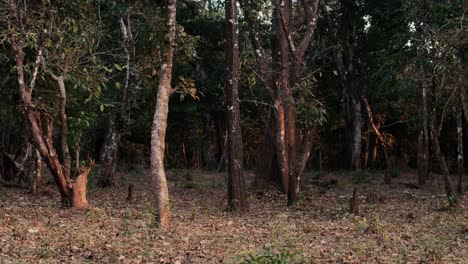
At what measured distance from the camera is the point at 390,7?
31.6m

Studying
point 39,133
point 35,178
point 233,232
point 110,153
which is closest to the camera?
point 233,232

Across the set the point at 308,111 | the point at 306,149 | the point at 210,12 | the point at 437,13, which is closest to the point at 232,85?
the point at 308,111

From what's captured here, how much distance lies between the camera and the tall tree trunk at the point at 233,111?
51.9ft

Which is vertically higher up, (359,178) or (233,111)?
(233,111)

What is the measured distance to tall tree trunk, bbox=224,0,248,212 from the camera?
15.8 m

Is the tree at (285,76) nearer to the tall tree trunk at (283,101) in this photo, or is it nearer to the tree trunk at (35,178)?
the tall tree trunk at (283,101)

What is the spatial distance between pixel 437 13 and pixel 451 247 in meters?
12.6

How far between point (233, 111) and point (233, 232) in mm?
4078

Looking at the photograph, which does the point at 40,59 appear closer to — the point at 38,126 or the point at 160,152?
the point at 38,126

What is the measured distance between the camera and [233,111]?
15875mm

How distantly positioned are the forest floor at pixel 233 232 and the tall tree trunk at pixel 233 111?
57cm

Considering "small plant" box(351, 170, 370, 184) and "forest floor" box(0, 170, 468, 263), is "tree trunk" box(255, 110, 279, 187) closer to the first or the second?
"forest floor" box(0, 170, 468, 263)

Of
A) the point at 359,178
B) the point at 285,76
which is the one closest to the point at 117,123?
the point at 285,76

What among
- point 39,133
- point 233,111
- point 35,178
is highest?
point 233,111
